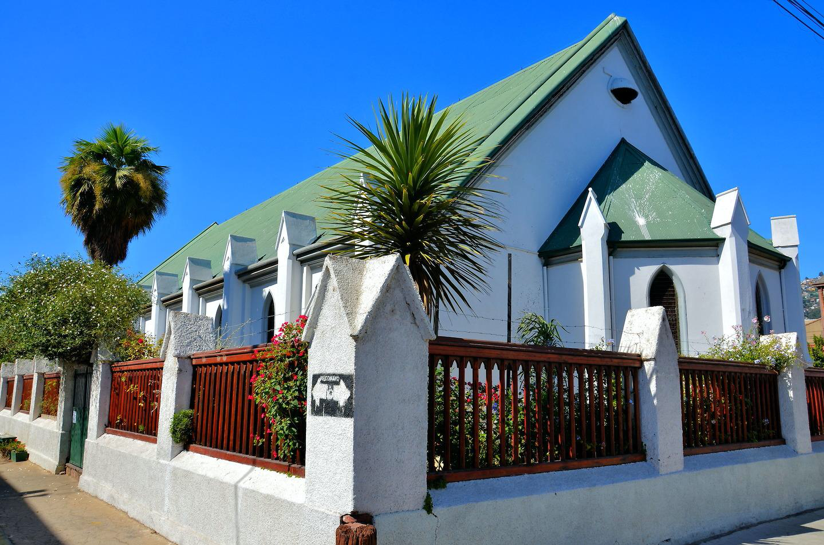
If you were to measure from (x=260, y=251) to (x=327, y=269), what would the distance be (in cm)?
1645

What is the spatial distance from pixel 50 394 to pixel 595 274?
43.8 ft

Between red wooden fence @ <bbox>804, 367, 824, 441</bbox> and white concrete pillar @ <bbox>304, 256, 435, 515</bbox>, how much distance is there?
326 inches

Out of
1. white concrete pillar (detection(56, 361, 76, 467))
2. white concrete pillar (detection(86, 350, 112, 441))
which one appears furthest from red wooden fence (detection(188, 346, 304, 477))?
white concrete pillar (detection(56, 361, 76, 467))

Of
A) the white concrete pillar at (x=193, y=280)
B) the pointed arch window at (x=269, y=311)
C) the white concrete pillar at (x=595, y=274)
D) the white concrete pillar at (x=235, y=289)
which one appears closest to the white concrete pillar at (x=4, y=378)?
the white concrete pillar at (x=193, y=280)

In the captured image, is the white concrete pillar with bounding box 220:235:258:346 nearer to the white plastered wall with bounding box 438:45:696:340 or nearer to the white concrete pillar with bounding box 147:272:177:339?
the white concrete pillar with bounding box 147:272:177:339

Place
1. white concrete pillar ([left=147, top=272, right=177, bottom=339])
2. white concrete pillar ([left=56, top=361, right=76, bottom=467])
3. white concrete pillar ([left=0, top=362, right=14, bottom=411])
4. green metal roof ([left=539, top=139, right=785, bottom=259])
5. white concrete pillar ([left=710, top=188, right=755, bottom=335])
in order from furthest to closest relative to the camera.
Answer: white concrete pillar ([left=147, top=272, right=177, bottom=339])
white concrete pillar ([left=0, top=362, right=14, bottom=411])
green metal roof ([left=539, top=139, right=785, bottom=259])
white concrete pillar ([left=710, top=188, right=755, bottom=335])
white concrete pillar ([left=56, top=361, right=76, bottom=467])

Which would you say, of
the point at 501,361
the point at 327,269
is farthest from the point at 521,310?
the point at 327,269

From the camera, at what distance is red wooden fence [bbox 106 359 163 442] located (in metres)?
9.55

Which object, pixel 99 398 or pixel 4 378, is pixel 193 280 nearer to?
pixel 4 378

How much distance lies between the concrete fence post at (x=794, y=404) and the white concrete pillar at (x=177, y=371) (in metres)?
8.34

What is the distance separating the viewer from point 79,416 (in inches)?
512

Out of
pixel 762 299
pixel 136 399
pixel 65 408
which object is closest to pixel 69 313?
pixel 65 408

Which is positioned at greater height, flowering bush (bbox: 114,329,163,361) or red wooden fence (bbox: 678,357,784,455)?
flowering bush (bbox: 114,329,163,361)

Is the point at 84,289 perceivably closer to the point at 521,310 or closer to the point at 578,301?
the point at 521,310
